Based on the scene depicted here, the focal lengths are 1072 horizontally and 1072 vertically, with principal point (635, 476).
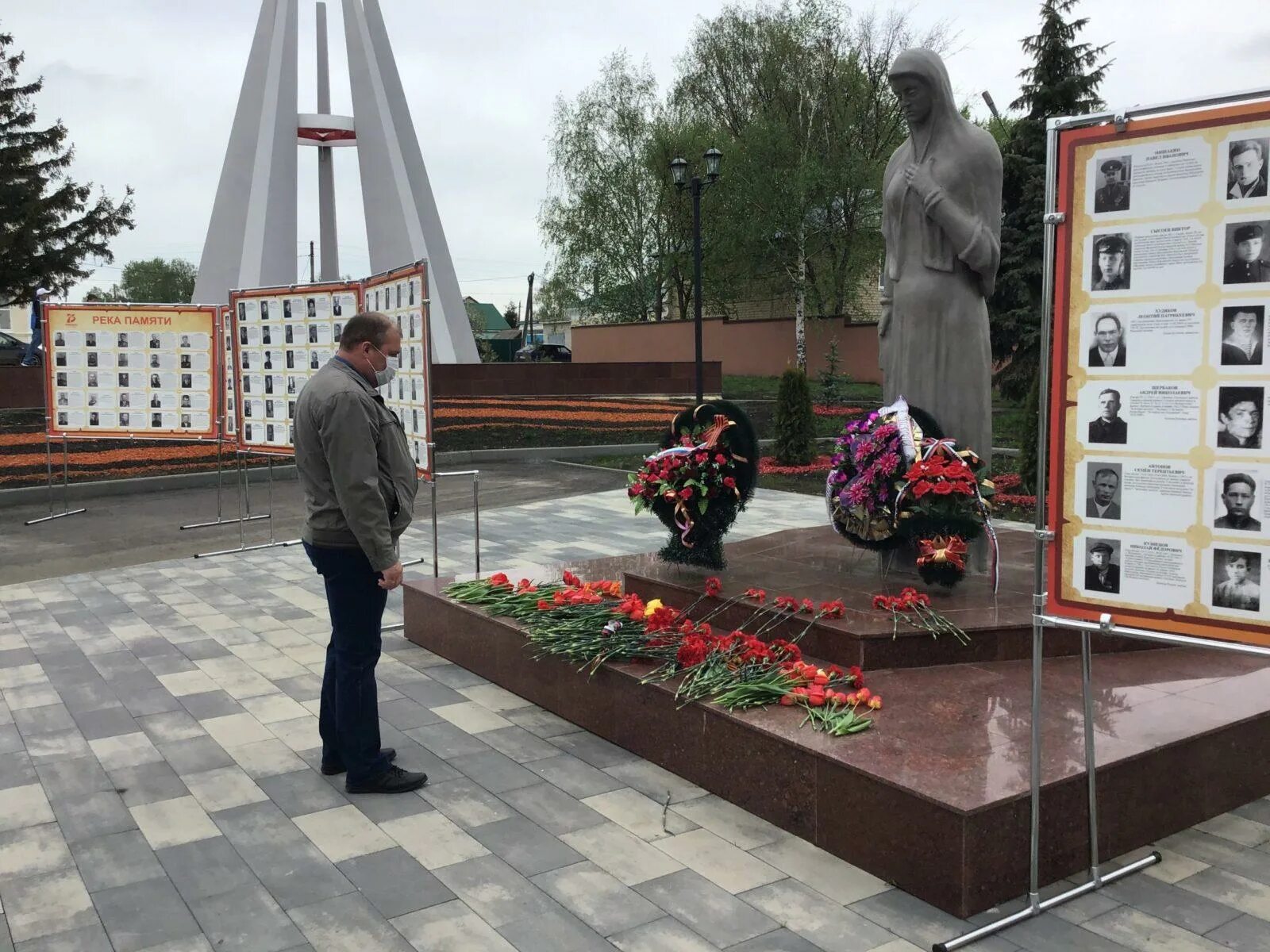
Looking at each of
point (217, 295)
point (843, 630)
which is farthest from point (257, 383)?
point (217, 295)

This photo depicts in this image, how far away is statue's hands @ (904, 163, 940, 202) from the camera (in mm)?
5535

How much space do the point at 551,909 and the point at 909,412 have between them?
10.8 feet

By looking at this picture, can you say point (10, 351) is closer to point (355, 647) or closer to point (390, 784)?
point (355, 647)

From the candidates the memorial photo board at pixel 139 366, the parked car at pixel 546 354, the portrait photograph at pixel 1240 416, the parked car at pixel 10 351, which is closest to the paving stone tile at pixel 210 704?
the portrait photograph at pixel 1240 416

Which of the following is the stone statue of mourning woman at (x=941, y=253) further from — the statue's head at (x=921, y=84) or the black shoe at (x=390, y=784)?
the black shoe at (x=390, y=784)

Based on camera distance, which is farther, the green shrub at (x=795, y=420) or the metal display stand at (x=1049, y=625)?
the green shrub at (x=795, y=420)

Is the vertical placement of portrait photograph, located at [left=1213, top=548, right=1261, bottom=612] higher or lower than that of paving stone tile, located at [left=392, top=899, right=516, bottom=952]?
higher

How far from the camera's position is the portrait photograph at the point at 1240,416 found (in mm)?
2723

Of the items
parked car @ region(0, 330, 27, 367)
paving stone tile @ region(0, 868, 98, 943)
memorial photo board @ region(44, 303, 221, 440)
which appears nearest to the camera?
paving stone tile @ region(0, 868, 98, 943)

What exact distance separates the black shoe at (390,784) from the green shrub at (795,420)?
11136 millimetres

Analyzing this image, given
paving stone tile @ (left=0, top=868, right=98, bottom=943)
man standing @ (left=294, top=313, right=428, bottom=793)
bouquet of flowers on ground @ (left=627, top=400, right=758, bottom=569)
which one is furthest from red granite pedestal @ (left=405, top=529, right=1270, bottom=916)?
paving stone tile @ (left=0, top=868, right=98, bottom=943)

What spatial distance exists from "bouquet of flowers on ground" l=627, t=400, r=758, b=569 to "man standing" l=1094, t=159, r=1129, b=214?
2880 millimetres

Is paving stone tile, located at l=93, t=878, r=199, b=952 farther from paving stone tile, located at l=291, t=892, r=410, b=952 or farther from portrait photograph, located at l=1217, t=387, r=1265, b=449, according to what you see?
portrait photograph, located at l=1217, t=387, r=1265, b=449

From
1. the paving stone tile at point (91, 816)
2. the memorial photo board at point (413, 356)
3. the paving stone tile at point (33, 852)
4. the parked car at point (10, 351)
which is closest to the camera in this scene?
the paving stone tile at point (33, 852)
